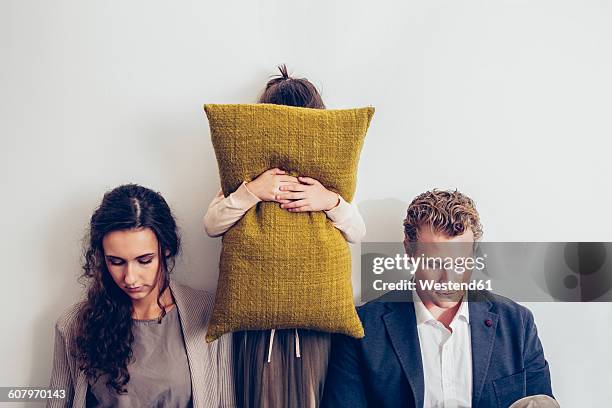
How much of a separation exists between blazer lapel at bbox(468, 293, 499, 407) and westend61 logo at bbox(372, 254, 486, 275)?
108mm

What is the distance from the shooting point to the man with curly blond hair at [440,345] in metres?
1.40

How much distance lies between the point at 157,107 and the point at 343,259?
70 centimetres

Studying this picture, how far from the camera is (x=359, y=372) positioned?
144 centimetres

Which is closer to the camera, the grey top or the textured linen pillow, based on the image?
the textured linen pillow

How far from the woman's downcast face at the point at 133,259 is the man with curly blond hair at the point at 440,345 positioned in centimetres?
53

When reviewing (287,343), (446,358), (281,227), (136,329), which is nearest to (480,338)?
(446,358)

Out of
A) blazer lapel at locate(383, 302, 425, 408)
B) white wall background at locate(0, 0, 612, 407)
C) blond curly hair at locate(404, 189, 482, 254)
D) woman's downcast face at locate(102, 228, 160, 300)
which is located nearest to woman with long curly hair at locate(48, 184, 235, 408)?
woman's downcast face at locate(102, 228, 160, 300)

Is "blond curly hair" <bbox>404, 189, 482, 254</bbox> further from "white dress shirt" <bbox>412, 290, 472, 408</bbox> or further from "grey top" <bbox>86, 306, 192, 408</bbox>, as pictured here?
"grey top" <bbox>86, 306, 192, 408</bbox>

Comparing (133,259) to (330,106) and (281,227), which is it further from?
(330,106)

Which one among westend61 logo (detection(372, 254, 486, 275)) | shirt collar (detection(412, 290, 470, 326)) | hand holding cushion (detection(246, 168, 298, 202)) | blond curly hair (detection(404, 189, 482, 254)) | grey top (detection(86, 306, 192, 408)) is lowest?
grey top (detection(86, 306, 192, 408))

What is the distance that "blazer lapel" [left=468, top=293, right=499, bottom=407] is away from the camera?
55.2 inches

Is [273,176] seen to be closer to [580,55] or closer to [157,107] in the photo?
[157,107]

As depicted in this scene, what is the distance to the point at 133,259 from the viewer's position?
4.56 feet

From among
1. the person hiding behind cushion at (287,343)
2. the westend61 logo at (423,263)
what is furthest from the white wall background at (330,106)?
the person hiding behind cushion at (287,343)
